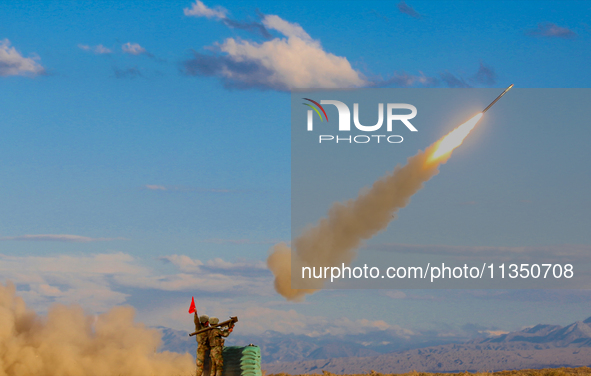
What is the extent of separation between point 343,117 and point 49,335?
86.8ft

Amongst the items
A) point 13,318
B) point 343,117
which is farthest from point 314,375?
point 13,318

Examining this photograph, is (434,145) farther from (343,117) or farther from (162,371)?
(162,371)

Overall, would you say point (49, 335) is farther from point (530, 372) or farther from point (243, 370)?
point (530, 372)

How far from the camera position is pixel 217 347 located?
32.4 metres

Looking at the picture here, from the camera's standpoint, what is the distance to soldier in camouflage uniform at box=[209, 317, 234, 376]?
32375 millimetres

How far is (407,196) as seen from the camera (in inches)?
1978

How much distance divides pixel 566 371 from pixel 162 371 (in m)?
26.6

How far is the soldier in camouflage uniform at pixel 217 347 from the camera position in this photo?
106 feet

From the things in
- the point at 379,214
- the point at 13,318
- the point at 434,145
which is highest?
the point at 434,145

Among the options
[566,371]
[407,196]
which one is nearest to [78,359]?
[407,196]

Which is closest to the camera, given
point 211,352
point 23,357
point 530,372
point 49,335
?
point 211,352

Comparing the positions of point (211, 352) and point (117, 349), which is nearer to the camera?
point (211, 352)

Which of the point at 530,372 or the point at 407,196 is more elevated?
the point at 407,196

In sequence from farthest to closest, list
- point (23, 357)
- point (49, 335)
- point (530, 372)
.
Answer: point (49, 335)
point (23, 357)
point (530, 372)
